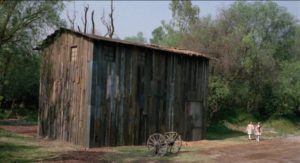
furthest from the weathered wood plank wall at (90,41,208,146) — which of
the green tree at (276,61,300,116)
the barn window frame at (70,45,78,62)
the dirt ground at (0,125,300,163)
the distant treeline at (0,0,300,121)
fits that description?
the green tree at (276,61,300,116)

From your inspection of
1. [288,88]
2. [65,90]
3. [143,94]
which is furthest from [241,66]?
[65,90]

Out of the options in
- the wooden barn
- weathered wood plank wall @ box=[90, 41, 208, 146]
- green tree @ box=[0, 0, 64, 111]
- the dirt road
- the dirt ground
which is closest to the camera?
the dirt ground

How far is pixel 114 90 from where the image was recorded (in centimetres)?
2419

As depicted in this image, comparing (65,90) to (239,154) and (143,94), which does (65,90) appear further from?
(239,154)

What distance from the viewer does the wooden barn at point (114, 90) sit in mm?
23562

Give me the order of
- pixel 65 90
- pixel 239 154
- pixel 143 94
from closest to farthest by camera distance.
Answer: pixel 239 154, pixel 65 90, pixel 143 94

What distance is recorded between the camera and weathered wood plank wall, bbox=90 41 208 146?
77.7 feet

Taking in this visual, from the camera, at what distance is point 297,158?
20359mm

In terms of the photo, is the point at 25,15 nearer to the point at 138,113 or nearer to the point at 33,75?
the point at 138,113

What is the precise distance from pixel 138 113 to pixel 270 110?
2414 cm

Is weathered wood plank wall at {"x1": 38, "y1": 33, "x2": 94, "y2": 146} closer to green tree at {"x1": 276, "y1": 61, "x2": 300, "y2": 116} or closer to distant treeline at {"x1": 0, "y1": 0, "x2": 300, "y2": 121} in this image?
distant treeline at {"x1": 0, "y1": 0, "x2": 300, "y2": 121}

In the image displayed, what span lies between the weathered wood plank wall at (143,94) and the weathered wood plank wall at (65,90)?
0.68m

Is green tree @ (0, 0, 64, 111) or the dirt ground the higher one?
green tree @ (0, 0, 64, 111)

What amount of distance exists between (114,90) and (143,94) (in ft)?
6.72
